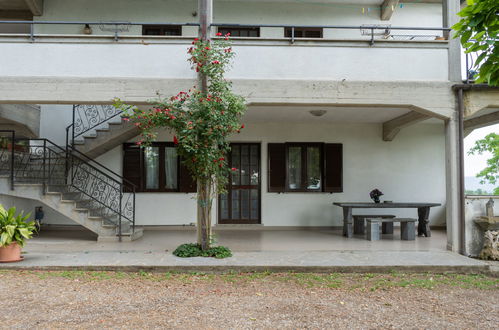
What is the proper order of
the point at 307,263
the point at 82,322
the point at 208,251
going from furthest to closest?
the point at 208,251
the point at 307,263
the point at 82,322

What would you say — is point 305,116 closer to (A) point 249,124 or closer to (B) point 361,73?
(A) point 249,124

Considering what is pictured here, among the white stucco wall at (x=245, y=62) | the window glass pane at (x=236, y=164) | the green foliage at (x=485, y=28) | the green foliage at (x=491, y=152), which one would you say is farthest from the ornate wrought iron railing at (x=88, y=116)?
the green foliage at (x=491, y=152)

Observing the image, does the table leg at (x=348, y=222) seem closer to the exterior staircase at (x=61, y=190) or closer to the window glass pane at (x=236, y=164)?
the window glass pane at (x=236, y=164)

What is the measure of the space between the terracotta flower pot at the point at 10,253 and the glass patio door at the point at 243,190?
16.9ft

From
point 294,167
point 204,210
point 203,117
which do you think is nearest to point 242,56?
point 203,117

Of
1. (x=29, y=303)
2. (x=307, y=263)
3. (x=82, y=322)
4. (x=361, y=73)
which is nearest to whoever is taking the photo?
(x=82, y=322)

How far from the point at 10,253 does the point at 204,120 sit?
3785 millimetres

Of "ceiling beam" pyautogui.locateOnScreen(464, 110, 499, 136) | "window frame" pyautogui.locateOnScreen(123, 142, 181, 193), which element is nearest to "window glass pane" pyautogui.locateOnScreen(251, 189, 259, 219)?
"window frame" pyautogui.locateOnScreen(123, 142, 181, 193)

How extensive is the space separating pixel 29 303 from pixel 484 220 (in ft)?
23.9

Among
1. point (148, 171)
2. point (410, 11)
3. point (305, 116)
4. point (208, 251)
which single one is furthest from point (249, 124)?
point (410, 11)

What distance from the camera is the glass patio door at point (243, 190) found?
1053 centimetres

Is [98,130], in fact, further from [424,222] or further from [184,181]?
[424,222]

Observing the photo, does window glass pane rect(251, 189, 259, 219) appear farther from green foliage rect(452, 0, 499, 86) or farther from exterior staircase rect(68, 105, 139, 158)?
green foliage rect(452, 0, 499, 86)

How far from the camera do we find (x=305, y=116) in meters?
9.77
